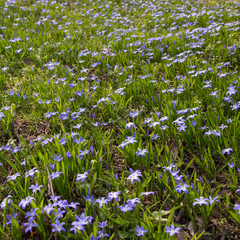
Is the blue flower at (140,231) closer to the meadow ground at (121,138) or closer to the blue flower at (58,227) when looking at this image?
the meadow ground at (121,138)

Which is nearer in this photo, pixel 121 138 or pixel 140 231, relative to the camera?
pixel 140 231

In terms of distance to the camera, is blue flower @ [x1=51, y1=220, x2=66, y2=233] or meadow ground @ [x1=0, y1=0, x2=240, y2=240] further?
meadow ground @ [x1=0, y1=0, x2=240, y2=240]

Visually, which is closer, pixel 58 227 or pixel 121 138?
pixel 58 227

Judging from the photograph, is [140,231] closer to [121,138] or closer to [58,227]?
[58,227]

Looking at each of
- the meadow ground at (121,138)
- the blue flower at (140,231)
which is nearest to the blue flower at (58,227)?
the meadow ground at (121,138)

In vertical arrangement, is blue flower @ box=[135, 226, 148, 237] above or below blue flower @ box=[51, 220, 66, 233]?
below

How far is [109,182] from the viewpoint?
6.43 ft

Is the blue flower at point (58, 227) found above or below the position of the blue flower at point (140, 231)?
above

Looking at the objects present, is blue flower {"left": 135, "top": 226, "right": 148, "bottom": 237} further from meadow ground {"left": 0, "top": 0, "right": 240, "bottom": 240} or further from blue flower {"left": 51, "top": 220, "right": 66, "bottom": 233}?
blue flower {"left": 51, "top": 220, "right": 66, "bottom": 233}

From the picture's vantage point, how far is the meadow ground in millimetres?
1627

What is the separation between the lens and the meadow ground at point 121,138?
1627mm

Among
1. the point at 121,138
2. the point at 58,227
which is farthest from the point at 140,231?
the point at 121,138

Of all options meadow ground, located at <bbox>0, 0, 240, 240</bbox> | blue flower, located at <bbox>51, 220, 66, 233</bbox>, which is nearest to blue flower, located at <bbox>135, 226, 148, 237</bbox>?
meadow ground, located at <bbox>0, 0, 240, 240</bbox>

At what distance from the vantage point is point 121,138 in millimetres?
2391
